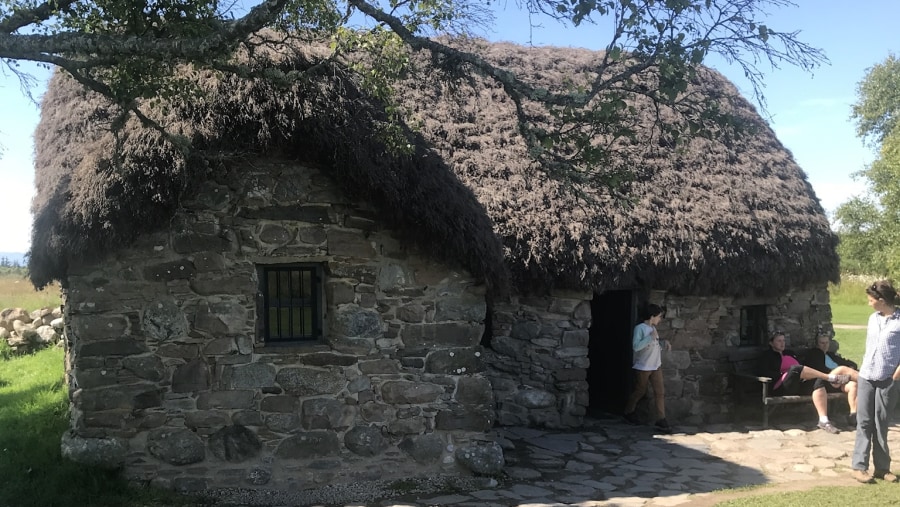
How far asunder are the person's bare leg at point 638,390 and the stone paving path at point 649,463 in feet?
0.88

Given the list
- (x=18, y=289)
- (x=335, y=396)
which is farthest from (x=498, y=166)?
(x=18, y=289)

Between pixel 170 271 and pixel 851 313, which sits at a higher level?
pixel 170 271

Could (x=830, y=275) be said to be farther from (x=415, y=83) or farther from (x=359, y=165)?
(x=359, y=165)

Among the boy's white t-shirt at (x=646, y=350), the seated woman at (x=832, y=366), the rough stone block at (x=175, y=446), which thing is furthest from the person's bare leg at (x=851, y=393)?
the rough stone block at (x=175, y=446)

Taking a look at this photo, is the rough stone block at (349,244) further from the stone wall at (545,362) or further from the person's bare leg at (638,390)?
the person's bare leg at (638,390)

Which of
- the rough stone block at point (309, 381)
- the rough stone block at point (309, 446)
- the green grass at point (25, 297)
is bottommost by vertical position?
the rough stone block at point (309, 446)

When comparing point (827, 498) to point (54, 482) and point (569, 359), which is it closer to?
point (569, 359)

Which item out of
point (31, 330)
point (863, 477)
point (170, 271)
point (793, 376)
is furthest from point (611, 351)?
point (31, 330)

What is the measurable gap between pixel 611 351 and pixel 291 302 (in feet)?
21.1

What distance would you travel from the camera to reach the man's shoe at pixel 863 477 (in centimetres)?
653

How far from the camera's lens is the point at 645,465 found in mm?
7262

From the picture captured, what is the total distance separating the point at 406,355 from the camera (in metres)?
6.30

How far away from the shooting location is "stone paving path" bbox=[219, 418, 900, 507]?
6086 mm

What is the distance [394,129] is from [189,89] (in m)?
1.61
